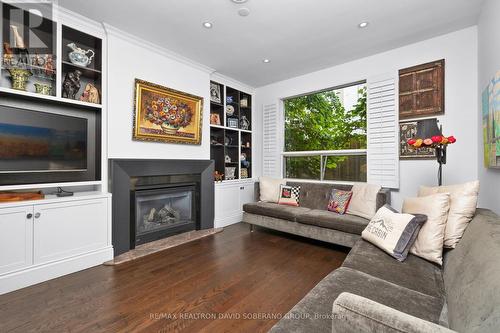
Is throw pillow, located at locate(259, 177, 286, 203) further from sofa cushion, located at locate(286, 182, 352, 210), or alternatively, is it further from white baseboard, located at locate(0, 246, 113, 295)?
white baseboard, located at locate(0, 246, 113, 295)

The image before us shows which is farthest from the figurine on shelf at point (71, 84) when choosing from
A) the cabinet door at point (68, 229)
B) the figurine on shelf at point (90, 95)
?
the cabinet door at point (68, 229)

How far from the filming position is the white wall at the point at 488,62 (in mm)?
1953

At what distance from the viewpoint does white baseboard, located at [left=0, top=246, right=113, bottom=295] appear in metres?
2.02

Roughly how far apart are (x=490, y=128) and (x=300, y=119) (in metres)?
2.78

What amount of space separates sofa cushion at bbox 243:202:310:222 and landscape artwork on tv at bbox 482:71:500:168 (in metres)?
2.02

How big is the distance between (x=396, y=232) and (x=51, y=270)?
3.17 m

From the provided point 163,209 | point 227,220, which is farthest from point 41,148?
point 227,220

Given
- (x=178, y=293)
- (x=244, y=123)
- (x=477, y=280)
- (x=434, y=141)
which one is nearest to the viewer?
(x=477, y=280)

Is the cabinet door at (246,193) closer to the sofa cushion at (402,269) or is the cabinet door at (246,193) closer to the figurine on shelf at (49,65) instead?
the sofa cushion at (402,269)

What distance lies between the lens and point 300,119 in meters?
4.45

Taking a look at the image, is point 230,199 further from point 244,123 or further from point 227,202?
point 244,123

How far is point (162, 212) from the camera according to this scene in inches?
136

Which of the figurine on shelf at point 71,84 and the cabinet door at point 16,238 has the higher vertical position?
the figurine on shelf at point 71,84

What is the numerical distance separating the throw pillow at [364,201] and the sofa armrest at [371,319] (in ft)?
7.82
